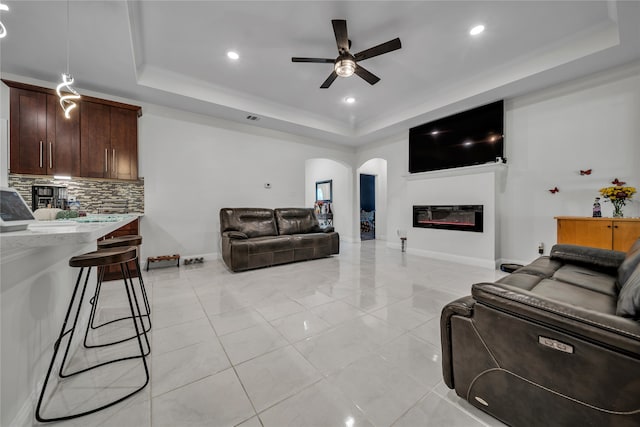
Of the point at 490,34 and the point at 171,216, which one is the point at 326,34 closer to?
the point at 490,34

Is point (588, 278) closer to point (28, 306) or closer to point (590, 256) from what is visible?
point (590, 256)

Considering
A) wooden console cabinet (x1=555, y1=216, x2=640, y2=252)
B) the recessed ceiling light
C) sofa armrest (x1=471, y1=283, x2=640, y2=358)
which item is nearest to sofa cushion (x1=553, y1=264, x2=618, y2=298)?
sofa armrest (x1=471, y1=283, x2=640, y2=358)

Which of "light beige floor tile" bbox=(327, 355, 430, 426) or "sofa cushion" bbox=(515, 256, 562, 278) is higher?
"sofa cushion" bbox=(515, 256, 562, 278)

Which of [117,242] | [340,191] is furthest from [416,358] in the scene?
[340,191]

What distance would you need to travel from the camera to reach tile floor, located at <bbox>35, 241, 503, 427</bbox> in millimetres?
1245

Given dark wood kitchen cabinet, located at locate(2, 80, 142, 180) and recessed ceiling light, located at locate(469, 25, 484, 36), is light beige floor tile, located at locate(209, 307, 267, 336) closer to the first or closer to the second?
dark wood kitchen cabinet, located at locate(2, 80, 142, 180)

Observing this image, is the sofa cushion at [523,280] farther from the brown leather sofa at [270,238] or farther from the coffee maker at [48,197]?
the coffee maker at [48,197]

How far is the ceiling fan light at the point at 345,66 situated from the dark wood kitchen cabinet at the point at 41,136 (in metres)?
3.91

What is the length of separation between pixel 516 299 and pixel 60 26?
4.51 m

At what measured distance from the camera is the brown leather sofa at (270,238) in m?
3.94

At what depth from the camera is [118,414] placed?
1253mm

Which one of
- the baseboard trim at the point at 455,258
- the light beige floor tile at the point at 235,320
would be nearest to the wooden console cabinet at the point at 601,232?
the baseboard trim at the point at 455,258

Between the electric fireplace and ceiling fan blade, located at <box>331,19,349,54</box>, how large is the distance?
356 cm

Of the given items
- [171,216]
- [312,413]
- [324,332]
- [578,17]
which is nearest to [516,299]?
[312,413]
